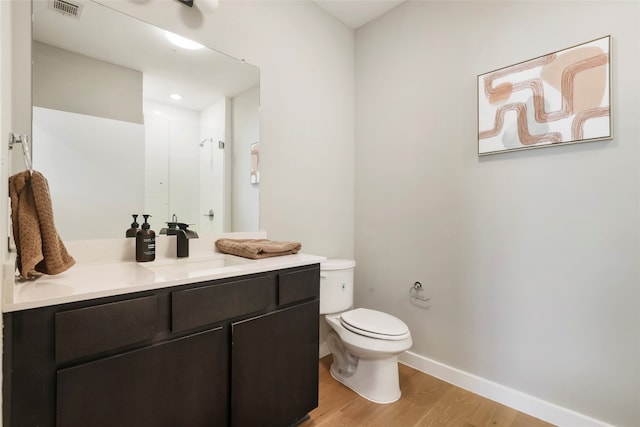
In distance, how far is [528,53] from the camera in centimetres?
163

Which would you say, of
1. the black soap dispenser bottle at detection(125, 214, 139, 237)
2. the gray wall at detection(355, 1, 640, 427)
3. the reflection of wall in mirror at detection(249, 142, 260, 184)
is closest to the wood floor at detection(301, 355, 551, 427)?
the gray wall at detection(355, 1, 640, 427)

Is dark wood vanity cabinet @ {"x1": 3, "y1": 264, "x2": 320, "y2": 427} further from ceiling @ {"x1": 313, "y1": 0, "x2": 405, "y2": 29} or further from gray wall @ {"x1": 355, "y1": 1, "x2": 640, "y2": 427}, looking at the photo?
ceiling @ {"x1": 313, "y1": 0, "x2": 405, "y2": 29}

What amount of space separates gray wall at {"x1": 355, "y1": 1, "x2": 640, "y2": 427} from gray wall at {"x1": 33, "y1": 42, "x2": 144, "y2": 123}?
5.43ft

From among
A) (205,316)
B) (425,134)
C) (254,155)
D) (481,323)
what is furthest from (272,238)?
(481,323)

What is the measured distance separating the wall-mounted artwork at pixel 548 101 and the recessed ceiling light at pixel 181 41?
168 centimetres

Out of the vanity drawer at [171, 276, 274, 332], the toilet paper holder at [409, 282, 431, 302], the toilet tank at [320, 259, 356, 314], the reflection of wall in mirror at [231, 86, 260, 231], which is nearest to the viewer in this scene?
the vanity drawer at [171, 276, 274, 332]

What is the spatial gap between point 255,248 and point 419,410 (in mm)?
1300

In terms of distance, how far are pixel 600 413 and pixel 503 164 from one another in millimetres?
1328

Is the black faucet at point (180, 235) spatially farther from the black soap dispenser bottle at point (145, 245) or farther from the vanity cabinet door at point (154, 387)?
the vanity cabinet door at point (154, 387)

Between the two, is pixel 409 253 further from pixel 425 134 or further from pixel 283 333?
pixel 283 333

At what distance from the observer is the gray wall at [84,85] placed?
3.95 ft

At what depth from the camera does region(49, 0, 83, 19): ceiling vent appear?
122cm

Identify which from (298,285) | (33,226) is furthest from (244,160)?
(33,226)

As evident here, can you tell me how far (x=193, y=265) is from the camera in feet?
4.42
